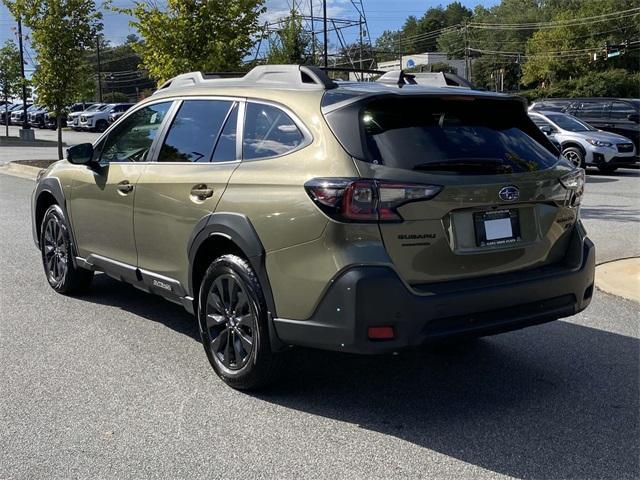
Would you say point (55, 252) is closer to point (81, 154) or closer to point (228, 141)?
point (81, 154)

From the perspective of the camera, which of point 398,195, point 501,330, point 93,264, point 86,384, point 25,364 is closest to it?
point 398,195

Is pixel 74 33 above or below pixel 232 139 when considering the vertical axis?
above

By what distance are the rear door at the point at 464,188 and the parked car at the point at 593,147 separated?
47.3 feet

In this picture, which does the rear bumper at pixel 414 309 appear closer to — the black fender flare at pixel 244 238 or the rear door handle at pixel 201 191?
the black fender flare at pixel 244 238

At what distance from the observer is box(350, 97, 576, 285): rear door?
3637mm

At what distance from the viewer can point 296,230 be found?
374 cm

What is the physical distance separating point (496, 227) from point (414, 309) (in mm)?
707

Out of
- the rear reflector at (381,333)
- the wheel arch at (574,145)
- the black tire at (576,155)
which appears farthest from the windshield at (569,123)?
the rear reflector at (381,333)

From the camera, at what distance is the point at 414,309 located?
141 inches

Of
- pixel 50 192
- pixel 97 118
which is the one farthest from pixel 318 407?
pixel 97 118

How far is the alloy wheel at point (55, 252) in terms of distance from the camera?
649cm

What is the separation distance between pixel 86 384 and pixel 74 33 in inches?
658

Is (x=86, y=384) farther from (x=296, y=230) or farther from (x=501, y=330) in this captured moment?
(x=501, y=330)

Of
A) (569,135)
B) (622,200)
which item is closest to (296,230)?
(622,200)
